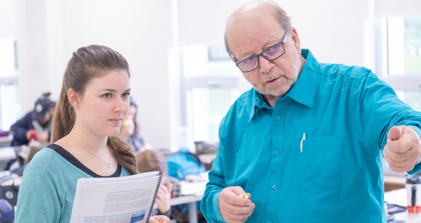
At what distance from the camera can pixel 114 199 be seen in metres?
1.29

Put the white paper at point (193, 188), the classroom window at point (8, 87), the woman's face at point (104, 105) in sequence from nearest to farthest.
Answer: the woman's face at point (104, 105)
the white paper at point (193, 188)
the classroom window at point (8, 87)

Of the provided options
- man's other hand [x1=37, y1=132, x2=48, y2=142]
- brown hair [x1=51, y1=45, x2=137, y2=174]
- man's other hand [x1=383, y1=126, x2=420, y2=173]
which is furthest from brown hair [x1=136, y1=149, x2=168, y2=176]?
man's other hand [x1=37, y1=132, x2=48, y2=142]

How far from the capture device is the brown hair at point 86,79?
1.46 meters

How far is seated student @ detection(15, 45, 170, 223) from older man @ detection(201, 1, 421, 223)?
419mm

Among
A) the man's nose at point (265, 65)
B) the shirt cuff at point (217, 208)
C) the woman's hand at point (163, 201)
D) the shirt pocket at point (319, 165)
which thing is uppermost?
the man's nose at point (265, 65)

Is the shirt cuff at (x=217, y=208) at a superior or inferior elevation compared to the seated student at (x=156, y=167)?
superior

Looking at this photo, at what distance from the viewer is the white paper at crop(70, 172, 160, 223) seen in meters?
1.23

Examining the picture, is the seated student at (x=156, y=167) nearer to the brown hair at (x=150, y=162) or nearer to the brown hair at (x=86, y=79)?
the brown hair at (x=150, y=162)

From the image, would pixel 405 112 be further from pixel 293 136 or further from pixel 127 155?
pixel 127 155

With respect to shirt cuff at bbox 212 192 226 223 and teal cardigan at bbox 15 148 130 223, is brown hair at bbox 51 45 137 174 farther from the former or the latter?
shirt cuff at bbox 212 192 226 223

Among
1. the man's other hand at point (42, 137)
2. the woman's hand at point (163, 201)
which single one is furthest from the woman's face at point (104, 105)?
the man's other hand at point (42, 137)

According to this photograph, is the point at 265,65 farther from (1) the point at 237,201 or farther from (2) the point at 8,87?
(2) the point at 8,87

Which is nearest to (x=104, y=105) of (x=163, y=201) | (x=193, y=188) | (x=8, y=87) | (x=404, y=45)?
(x=163, y=201)

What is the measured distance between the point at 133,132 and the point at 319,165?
3891mm
